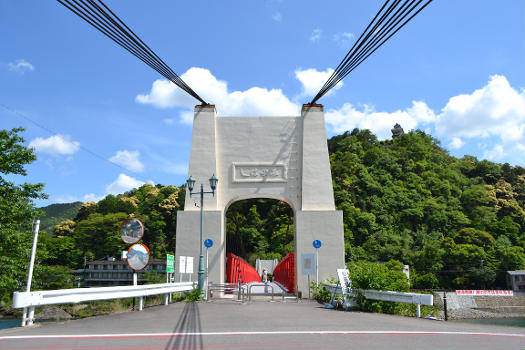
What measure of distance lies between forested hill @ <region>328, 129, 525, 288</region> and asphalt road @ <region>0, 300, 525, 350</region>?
60.7m

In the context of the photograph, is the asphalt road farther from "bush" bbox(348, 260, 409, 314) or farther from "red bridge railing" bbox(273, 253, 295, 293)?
"red bridge railing" bbox(273, 253, 295, 293)

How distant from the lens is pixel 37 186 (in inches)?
712

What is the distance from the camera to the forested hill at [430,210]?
63875mm

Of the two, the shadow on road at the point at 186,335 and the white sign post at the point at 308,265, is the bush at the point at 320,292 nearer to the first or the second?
the white sign post at the point at 308,265

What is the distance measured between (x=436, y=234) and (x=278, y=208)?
3097cm

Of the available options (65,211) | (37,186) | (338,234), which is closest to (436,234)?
(338,234)

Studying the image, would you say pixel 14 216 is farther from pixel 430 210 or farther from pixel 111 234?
pixel 430 210

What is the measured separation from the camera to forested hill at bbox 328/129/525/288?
63875 mm

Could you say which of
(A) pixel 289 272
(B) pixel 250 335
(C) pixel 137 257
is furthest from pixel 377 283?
(A) pixel 289 272

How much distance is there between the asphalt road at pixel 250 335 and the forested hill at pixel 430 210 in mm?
60716

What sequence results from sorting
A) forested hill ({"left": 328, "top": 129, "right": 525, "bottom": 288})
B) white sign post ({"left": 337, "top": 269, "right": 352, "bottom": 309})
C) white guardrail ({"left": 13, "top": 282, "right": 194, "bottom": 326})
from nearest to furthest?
1. white guardrail ({"left": 13, "top": 282, "right": 194, "bottom": 326})
2. white sign post ({"left": 337, "top": 269, "right": 352, "bottom": 309})
3. forested hill ({"left": 328, "top": 129, "right": 525, "bottom": 288})

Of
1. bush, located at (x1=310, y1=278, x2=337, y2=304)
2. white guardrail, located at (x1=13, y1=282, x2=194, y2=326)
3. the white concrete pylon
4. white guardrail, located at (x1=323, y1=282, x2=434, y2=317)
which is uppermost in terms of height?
the white concrete pylon

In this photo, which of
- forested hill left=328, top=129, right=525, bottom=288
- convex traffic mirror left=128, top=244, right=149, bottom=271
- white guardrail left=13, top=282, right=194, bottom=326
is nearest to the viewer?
white guardrail left=13, top=282, right=194, bottom=326

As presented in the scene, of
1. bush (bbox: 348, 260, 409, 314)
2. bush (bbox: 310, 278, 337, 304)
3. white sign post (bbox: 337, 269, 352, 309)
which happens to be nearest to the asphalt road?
bush (bbox: 348, 260, 409, 314)
